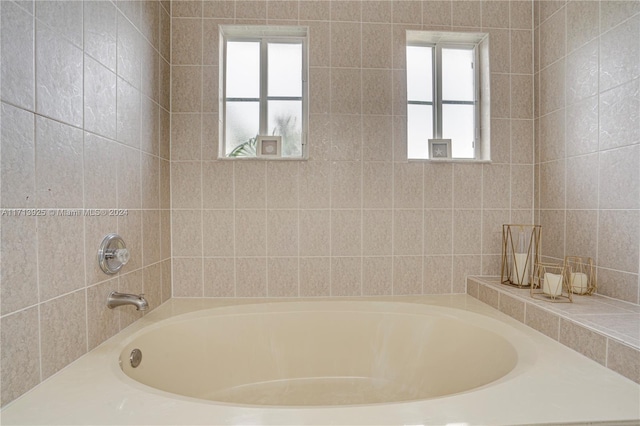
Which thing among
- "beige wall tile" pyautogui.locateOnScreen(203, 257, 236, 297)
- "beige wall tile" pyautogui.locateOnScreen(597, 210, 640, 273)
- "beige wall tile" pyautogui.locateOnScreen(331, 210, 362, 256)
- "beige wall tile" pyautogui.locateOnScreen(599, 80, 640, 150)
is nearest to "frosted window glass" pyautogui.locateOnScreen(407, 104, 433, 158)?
"beige wall tile" pyautogui.locateOnScreen(331, 210, 362, 256)

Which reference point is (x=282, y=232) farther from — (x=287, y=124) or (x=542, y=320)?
(x=542, y=320)

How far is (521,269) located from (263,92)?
5.47 ft

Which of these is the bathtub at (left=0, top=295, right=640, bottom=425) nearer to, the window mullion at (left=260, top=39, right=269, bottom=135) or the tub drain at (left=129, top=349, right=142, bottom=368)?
the tub drain at (left=129, top=349, right=142, bottom=368)

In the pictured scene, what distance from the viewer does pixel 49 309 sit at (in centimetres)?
91

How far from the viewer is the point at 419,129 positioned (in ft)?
6.54

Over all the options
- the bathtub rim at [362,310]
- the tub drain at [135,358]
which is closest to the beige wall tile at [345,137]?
the bathtub rim at [362,310]

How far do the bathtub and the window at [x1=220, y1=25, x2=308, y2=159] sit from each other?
906 mm

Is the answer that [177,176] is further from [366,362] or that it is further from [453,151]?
[453,151]

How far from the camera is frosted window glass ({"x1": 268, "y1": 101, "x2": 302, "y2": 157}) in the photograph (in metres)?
1.92

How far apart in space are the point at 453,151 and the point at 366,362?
130 centimetres

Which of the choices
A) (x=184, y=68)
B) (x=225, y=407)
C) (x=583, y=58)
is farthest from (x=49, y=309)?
(x=583, y=58)

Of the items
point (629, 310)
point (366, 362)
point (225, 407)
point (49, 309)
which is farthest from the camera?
point (366, 362)

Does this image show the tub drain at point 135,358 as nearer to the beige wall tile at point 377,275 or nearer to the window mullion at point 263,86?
the beige wall tile at point 377,275

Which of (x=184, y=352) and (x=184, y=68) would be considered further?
(x=184, y=68)
